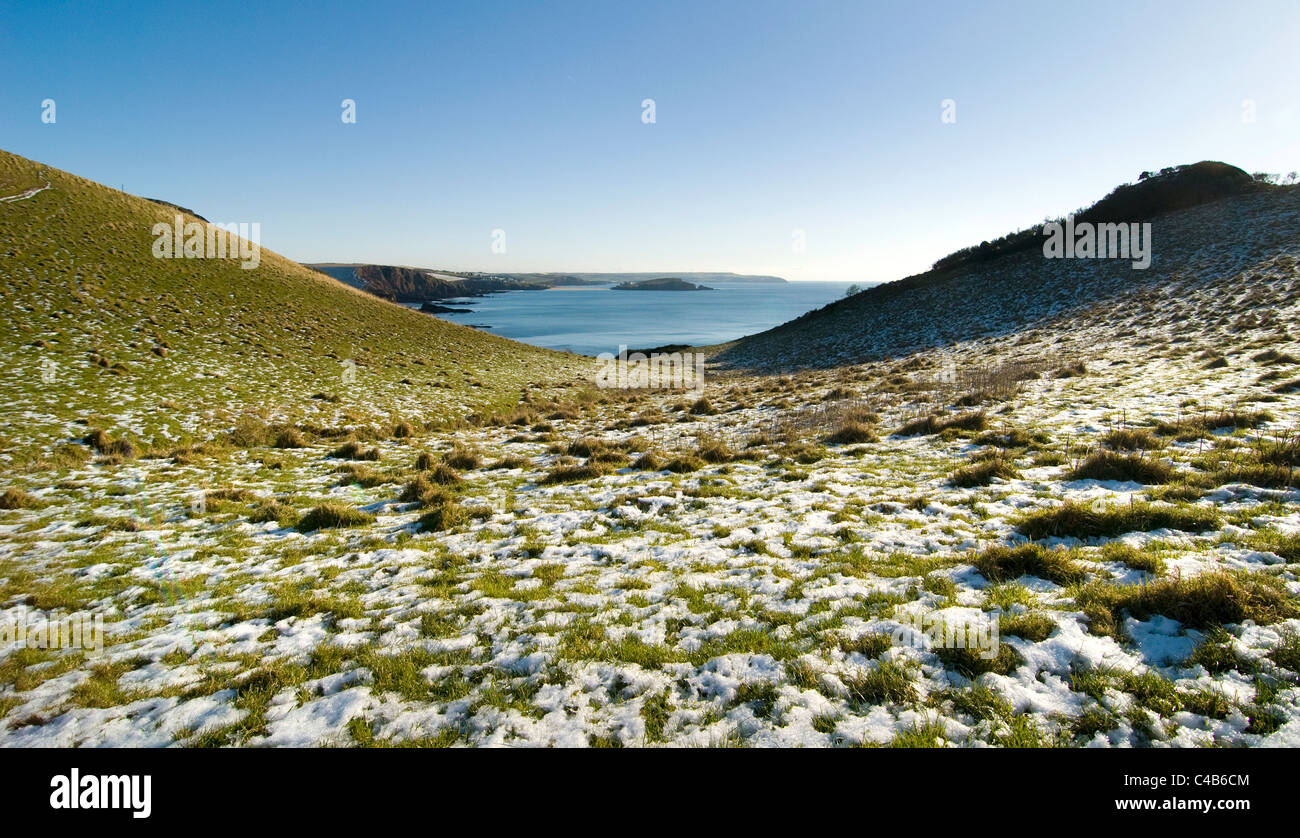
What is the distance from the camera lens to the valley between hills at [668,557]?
12.4 feet

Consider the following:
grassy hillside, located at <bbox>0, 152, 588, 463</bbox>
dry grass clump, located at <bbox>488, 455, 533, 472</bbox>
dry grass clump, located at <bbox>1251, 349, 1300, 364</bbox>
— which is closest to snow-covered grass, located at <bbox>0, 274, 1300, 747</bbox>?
dry grass clump, located at <bbox>488, 455, 533, 472</bbox>

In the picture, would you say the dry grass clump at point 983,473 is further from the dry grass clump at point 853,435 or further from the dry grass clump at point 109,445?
the dry grass clump at point 109,445

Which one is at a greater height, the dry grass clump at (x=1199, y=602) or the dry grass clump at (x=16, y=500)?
the dry grass clump at (x=1199, y=602)

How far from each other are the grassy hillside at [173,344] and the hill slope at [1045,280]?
77.4 ft

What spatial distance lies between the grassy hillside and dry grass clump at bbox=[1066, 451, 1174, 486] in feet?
71.0

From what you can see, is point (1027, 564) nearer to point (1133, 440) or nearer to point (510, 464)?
point (1133, 440)

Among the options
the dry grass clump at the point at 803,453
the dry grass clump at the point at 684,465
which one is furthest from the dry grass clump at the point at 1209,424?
the dry grass clump at the point at 684,465

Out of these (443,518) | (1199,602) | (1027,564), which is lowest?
(443,518)

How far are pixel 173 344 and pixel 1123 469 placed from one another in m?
33.3

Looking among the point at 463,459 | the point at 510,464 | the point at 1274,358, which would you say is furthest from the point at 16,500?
the point at 1274,358

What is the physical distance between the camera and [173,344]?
21719 mm

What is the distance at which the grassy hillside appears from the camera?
15203 mm
